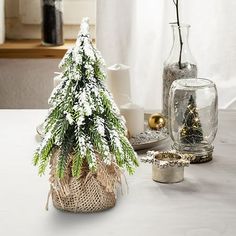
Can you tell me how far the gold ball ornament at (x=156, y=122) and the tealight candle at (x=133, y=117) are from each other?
4 cm

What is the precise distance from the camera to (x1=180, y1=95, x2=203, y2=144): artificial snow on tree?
5.13 ft

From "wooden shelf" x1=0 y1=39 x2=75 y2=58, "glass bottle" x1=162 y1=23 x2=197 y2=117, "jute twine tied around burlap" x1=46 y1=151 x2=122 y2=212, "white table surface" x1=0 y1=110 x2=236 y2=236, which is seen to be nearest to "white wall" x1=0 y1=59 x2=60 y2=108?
"wooden shelf" x1=0 y1=39 x2=75 y2=58

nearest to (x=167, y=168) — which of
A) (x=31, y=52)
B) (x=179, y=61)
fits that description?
(x=179, y=61)

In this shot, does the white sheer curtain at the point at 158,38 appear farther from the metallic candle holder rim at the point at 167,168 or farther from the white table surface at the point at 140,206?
the metallic candle holder rim at the point at 167,168

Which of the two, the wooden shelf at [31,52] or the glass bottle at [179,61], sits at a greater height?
the glass bottle at [179,61]

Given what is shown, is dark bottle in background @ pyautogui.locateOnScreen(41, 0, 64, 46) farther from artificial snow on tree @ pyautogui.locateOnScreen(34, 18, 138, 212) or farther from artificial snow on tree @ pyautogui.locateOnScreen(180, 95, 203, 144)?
artificial snow on tree @ pyautogui.locateOnScreen(34, 18, 138, 212)

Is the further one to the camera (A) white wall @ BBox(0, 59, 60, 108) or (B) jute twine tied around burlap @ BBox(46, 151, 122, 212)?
(A) white wall @ BBox(0, 59, 60, 108)

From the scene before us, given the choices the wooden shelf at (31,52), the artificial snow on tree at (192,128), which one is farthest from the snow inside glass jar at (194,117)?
the wooden shelf at (31,52)

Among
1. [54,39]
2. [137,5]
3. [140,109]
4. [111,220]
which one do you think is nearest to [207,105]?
[140,109]

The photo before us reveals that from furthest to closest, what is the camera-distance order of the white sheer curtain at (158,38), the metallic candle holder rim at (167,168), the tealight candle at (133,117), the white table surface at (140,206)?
the white sheer curtain at (158,38) → the tealight candle at (133,117) → the metallic candle holder rim at (167,168) → the white table surface at (140,206)

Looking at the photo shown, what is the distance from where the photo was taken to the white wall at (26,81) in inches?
103

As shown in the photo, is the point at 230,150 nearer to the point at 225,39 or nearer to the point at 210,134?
the point at 210,134

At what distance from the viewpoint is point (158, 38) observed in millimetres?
2441

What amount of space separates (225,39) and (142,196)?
1242 millimetres
